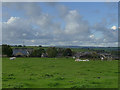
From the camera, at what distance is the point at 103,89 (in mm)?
10664

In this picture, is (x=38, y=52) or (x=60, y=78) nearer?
(x=60, y=78)

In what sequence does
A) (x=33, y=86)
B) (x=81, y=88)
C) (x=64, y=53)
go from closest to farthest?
(x=81, y=88)
(x=33, y=86)
(x=64, y=53)

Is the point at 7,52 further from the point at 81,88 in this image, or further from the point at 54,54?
the point at 81,88

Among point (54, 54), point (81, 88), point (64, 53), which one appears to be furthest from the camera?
point (64, 53)

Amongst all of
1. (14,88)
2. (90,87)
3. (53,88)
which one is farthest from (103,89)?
(14,88)

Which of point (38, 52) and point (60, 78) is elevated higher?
point (60, 78)

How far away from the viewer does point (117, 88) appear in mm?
10859

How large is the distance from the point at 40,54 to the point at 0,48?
18.5 meters

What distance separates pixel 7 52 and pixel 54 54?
1997 cm

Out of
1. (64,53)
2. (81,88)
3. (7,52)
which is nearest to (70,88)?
(81,88)

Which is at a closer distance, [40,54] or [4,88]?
[4,88]

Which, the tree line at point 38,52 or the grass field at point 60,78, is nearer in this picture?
the grass field at point 60,78

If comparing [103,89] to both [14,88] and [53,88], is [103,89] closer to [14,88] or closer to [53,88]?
[53,88]

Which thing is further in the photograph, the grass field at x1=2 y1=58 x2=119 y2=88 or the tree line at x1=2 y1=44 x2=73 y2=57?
the tree line at x1=2 y1=44 x2=73 y2=57
